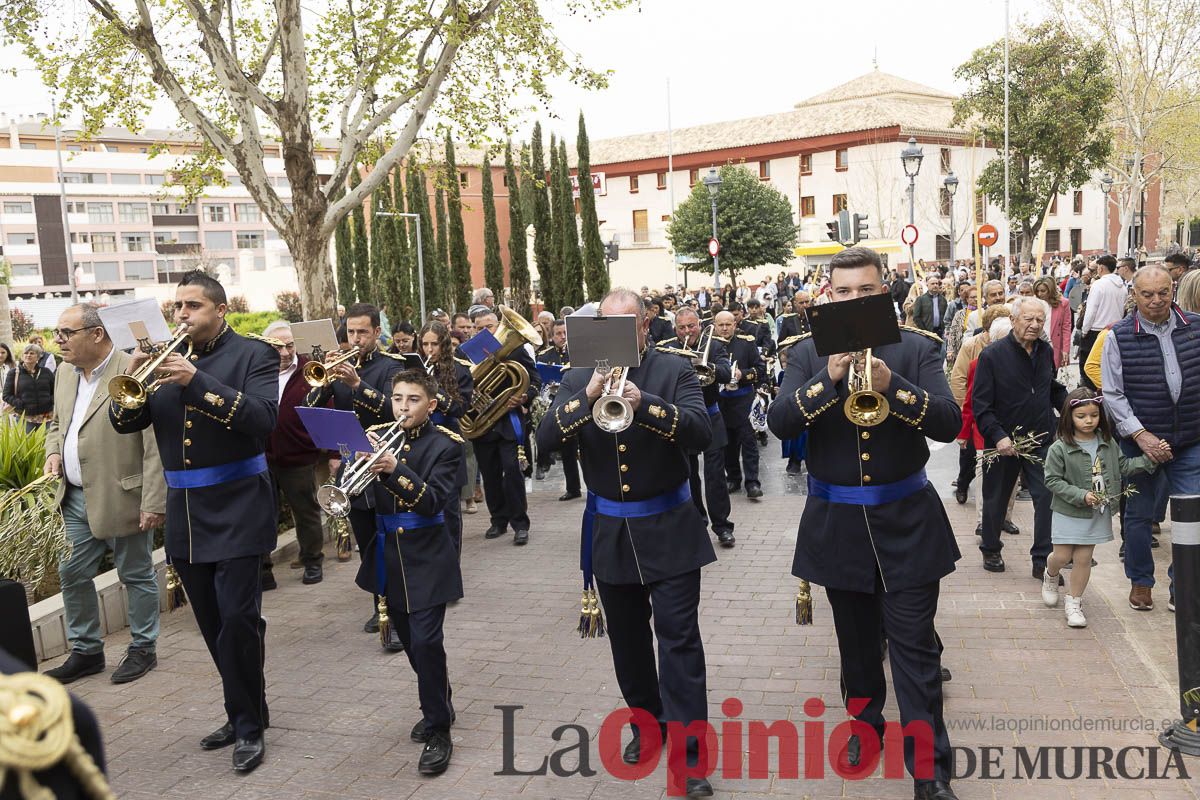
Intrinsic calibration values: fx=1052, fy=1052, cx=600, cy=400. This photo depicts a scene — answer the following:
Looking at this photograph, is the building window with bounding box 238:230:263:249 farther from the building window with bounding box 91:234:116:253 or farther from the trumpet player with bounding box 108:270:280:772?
the trumpet player with bounding box 108:270:280:772

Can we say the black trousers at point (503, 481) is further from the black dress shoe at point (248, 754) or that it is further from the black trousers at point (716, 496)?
the black dress shoe at point (248, 754)

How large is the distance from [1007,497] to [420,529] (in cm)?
473

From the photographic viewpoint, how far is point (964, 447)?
9.73 meters

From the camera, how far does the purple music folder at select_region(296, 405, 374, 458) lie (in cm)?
479

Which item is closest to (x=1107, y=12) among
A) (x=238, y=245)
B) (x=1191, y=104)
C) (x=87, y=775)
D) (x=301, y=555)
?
(x=1191, y=104)

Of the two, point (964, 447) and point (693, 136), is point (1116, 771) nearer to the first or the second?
point (964, 447)

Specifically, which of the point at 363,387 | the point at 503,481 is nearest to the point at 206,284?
the point at 363,387

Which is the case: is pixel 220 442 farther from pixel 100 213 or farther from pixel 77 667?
pixel 100 213

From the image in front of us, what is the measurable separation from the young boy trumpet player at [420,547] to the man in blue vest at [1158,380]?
158 inches

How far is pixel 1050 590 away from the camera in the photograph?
6.78 m

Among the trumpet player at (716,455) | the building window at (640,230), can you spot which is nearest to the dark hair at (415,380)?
the trumpet player at (716,455)

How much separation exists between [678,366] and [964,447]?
580 cm

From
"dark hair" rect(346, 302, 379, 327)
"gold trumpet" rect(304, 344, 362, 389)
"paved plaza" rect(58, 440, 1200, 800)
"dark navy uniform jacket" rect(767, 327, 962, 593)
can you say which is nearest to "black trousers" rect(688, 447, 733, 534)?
"paved plaza" rect(58, 440, 1200, 800)

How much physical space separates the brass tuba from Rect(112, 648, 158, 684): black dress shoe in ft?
10.5
